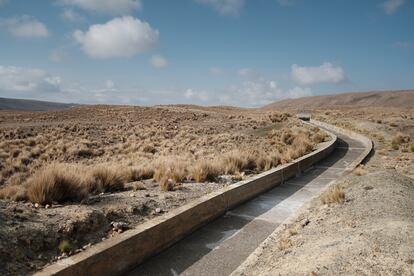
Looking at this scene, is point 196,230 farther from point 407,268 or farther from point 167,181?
point 407,268

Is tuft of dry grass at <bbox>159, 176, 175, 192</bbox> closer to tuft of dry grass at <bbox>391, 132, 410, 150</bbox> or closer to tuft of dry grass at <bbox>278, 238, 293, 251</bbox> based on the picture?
tuft of dry grass at <bbox>278, 238, 293, 251</bbox>

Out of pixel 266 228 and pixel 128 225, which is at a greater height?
pixel 128 225

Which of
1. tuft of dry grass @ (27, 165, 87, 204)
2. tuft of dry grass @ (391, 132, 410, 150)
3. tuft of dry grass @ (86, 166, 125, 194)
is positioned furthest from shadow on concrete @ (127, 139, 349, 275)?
tuft of dry grass @ (391, 132, 410, 150)

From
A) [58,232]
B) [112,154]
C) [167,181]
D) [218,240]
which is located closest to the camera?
[58,232]

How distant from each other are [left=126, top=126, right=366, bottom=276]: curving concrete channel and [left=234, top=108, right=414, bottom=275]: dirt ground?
408 millimetres

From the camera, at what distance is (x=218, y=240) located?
6.73m

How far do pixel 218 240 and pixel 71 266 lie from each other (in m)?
3.02

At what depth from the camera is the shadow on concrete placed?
5.63 m

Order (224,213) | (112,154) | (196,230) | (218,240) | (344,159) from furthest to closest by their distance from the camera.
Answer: (112,154), (344,159), (224,213), (196,230), (218,240)

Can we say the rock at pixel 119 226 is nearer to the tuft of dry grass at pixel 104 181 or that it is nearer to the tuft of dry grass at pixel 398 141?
the tuft of dry grass at pixel 104 181

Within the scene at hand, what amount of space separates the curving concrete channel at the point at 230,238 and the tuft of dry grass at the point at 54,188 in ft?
7.80

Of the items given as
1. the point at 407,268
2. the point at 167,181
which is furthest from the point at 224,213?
the point at 407,268

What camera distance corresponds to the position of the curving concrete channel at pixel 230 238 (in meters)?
5.64

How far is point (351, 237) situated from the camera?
5266 mm
